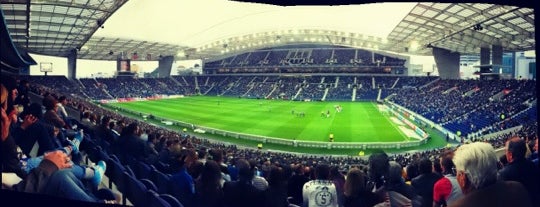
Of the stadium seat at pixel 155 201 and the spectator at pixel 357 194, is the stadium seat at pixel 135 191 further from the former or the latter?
the spectator at pixel 357 194

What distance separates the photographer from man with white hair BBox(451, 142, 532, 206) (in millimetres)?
1746

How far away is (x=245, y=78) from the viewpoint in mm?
23500

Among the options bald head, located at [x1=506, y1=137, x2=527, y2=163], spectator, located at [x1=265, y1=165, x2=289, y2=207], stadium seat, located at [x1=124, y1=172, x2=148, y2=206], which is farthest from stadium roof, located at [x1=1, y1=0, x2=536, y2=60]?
stadium seat, located at [x1=124, y1=172, x2=148, y2=206]

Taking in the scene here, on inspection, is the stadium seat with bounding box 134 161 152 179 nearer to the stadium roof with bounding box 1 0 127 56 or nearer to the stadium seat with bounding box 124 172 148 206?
the stadium seat with bounding box 124 172 148 206

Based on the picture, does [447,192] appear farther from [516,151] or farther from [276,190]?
[276,190]

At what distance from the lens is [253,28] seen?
1020 centimetres

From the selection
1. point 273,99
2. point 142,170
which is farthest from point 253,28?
point 273,99

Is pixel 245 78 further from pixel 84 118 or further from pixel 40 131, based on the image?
pixel 40 131

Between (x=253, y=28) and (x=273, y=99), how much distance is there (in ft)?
46.3

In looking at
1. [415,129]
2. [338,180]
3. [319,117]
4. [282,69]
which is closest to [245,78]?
[282,69]

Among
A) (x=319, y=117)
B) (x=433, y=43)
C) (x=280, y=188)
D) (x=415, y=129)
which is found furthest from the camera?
(x=319, y=117)

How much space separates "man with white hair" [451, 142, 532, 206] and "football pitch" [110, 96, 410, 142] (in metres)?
13.2

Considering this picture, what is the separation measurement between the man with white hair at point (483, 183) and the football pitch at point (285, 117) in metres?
13.2

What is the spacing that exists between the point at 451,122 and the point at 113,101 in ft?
30.0
